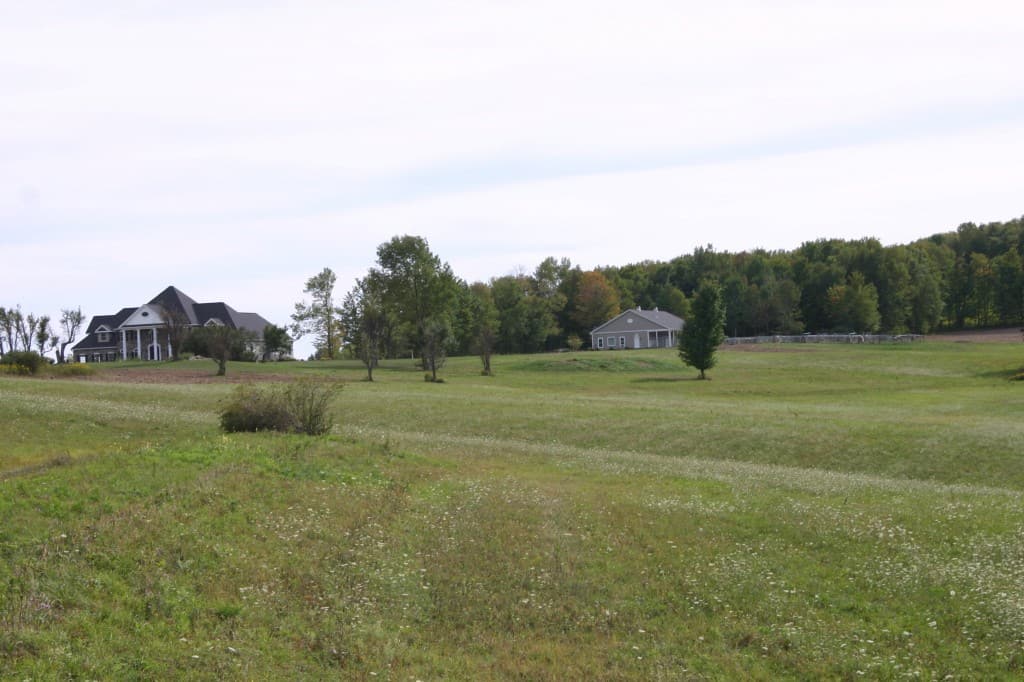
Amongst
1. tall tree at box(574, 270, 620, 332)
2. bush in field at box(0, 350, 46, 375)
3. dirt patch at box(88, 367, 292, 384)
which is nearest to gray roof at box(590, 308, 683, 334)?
tall tree at box(574, 270, 620, 332)

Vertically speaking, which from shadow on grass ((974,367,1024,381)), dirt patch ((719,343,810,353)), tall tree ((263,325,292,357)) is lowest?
shadow on grass ((974,367,1024,381))

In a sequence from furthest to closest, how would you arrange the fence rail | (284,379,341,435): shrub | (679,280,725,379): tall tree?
the fence rail
(679,280,725,379): tall tree
(284,379,341,435): shrub

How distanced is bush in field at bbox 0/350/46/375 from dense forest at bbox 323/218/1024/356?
2057 inches

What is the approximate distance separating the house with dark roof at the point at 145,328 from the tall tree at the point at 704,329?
5731cm

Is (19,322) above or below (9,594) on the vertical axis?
above

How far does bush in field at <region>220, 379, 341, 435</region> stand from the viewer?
2222cm

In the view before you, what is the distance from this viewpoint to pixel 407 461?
65.6 feet

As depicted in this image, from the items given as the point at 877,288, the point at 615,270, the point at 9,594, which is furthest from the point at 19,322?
the point at 877,288

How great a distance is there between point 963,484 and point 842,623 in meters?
13.3

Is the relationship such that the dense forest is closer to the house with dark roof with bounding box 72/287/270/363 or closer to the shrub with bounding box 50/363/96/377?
the house with dark roof with bounding box 72/287/270/363

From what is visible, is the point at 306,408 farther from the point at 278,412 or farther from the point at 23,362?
the point at 23,362

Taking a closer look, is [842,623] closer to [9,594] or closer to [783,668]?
[783,668]

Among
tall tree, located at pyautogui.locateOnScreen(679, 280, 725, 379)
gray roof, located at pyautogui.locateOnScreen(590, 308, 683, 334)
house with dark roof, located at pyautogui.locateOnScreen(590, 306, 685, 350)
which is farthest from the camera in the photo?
house with dark roof, located at pyautogui.locateOnScreen(590, 306, 685, 350)

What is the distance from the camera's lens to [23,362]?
1892 inches
